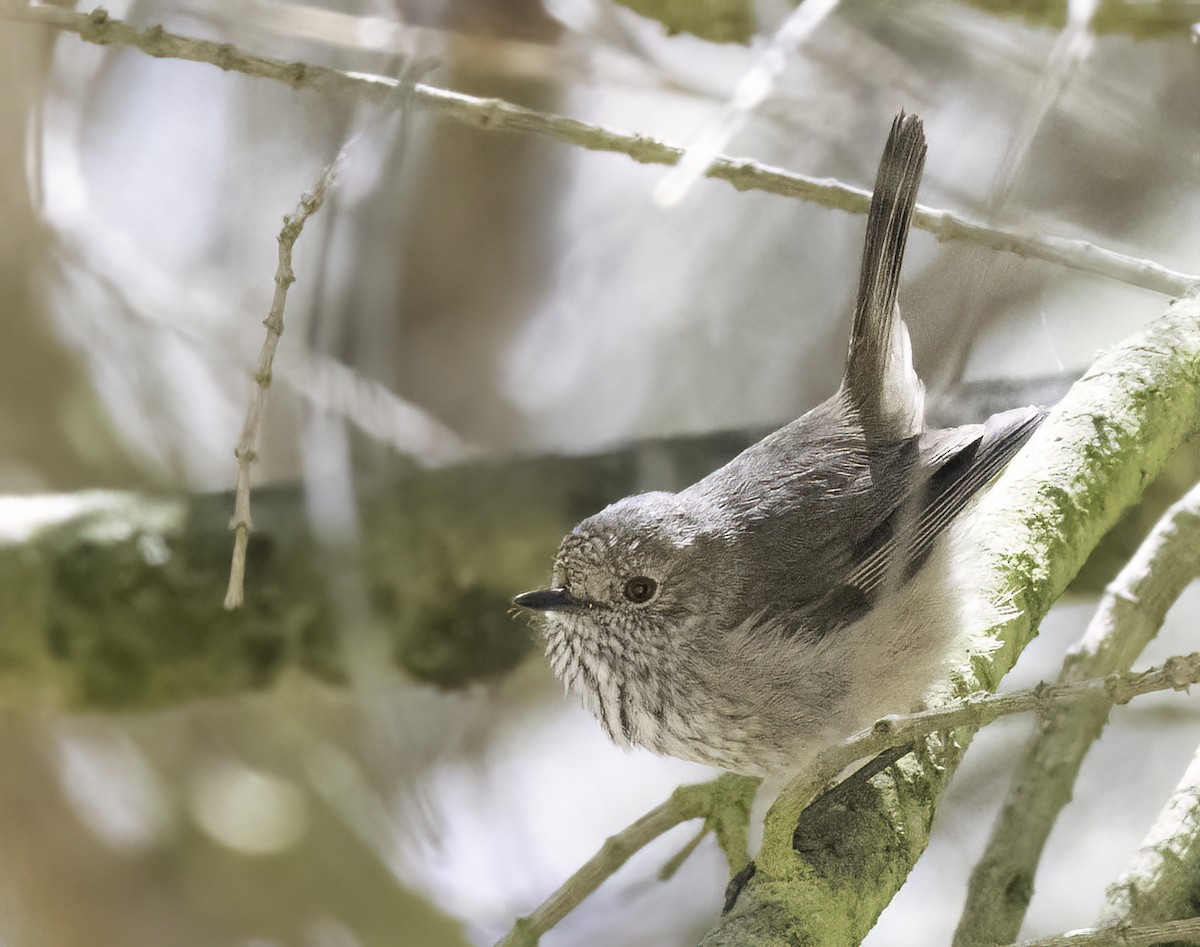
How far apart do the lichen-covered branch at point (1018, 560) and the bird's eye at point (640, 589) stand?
0.92 ft

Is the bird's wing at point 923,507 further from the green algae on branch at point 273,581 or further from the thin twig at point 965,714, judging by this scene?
the green algae on branch at point 273,581

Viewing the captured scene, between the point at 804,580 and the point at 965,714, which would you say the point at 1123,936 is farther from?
the point at 804,580

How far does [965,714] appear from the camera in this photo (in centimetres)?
80

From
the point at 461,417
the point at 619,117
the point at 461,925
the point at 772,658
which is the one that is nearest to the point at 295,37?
the point at 619,117

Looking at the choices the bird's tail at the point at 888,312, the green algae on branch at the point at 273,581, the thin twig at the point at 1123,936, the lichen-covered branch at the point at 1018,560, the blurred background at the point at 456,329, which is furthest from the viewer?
the green algae on branch at the point at 273,581

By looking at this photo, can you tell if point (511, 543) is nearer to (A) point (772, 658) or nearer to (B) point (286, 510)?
(B) point (286, 510)

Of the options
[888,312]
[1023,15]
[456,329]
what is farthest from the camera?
[456,329]

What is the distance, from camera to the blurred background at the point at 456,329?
148cm

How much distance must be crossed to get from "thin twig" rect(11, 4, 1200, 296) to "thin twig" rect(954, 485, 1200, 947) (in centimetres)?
34

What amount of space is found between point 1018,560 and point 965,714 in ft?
1.71

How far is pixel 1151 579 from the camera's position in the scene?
Result: 1.34 meters

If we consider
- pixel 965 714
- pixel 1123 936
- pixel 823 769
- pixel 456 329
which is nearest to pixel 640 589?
pixel 823 769

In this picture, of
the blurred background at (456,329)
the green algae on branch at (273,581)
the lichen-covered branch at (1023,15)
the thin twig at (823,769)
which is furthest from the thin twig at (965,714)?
the lichen-covered branch at (1023,15)

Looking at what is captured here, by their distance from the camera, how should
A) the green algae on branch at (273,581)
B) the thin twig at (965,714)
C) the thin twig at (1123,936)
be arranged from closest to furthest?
the thin twig at (965,714)
the thin twig at (1123,936)
the green algae on branch at (273,581)
